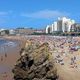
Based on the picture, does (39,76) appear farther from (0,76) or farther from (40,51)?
(0,76)

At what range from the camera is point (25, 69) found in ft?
48.6

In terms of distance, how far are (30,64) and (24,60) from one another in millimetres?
323

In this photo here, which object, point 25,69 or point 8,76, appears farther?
point 8,76

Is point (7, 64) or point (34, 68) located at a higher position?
point (34, 68)

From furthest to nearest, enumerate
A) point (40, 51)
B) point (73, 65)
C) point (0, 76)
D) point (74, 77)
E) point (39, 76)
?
point (73, 65), point (0, 76), point (74, 77), point (40, 51), point (39, 76)

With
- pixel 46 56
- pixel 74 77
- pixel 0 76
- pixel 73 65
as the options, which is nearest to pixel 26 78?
pixel 46 56

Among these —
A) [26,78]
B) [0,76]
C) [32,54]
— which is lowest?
[0,76]

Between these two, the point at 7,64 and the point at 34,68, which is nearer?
the point at 34,68

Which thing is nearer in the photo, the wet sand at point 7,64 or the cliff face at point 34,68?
the cliff face at point 34,68

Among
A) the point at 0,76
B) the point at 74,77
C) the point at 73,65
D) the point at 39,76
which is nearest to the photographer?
the point at 39,76

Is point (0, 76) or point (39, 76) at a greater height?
point (39, 76)

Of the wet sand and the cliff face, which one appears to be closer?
the cliff face

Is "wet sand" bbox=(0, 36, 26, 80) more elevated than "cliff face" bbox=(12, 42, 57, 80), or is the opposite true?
"cliff face" bbox=(12, 42, 57, 80)

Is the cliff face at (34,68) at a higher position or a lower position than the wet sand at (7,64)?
higher
